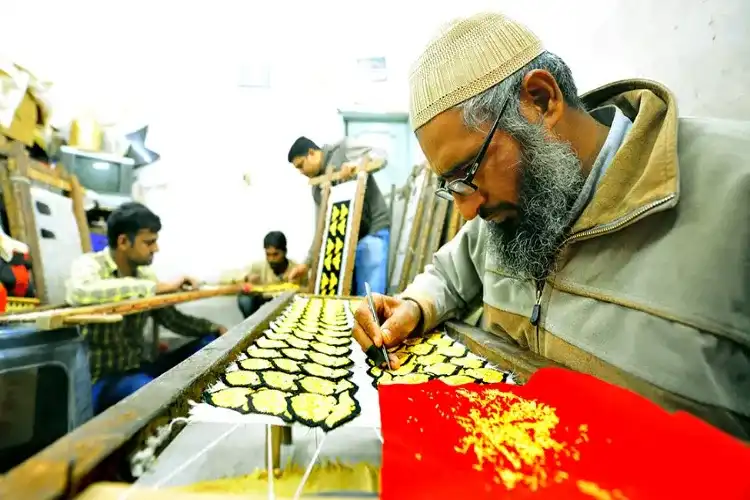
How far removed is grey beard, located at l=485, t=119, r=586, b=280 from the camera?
3.94 ft

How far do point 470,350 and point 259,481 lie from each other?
90cm

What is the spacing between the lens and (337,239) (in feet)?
15.0

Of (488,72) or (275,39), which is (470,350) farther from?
(275,39)

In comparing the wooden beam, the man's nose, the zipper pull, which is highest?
the man's nose

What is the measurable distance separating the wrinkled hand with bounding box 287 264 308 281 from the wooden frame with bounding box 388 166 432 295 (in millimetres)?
1286

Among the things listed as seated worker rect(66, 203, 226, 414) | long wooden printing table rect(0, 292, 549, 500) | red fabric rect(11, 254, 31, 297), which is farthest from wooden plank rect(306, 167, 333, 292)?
long wooden printing table rect(0, 292, 549, 500)

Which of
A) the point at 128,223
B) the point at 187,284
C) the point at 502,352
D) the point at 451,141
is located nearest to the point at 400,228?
the point at 187,284

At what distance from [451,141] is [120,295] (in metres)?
3.20

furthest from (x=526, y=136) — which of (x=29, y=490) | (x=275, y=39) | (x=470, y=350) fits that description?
(x=275, y=39)

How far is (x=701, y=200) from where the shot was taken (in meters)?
0.90

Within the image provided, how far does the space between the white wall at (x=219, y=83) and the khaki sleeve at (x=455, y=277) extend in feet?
7.57

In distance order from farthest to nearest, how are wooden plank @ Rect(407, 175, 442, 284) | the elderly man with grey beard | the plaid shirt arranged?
wooden plank @ Rect(407, 175, 442, 284) → the plaid shirt → the elderly man with grey beard

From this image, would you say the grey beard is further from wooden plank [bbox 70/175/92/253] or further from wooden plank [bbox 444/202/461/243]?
wooden plank [bbox 70/175/92/253]

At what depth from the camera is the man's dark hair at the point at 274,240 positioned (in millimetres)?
5203
